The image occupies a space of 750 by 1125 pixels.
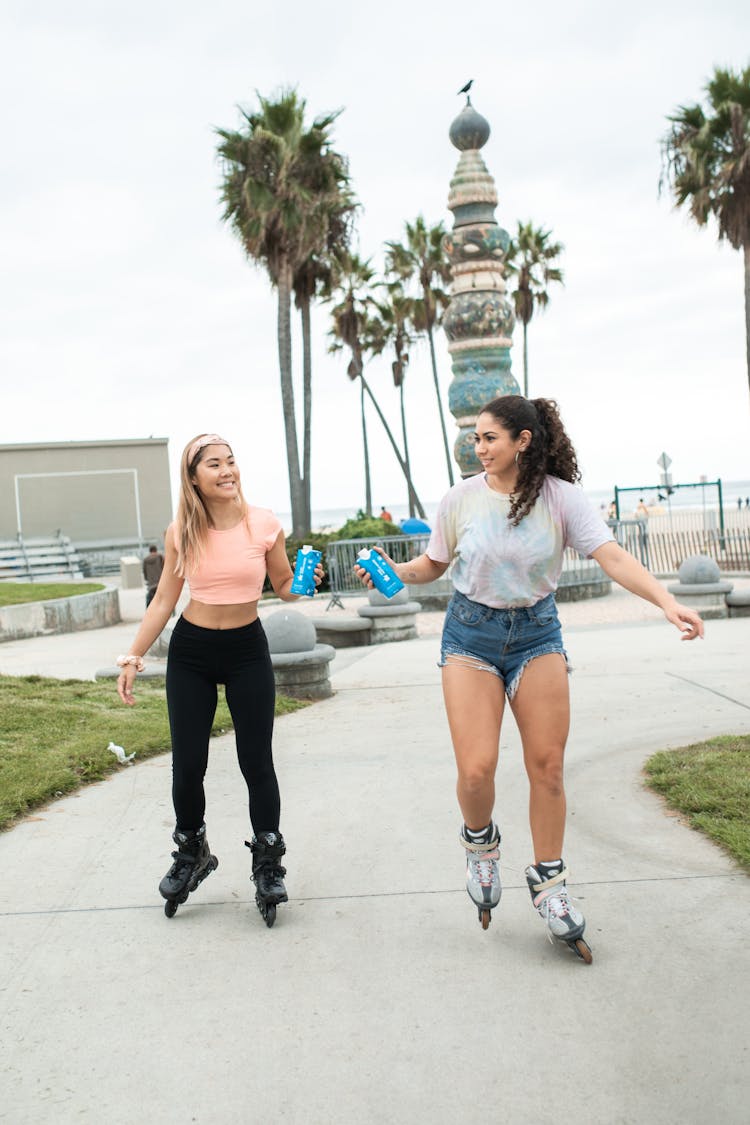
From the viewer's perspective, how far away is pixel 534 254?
4634 cm

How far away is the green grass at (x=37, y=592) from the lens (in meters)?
18.7

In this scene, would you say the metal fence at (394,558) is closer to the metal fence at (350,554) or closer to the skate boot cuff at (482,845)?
the metal fence at (350,554)

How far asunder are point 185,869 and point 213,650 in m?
0.82

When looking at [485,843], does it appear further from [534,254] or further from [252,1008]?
[534,254]

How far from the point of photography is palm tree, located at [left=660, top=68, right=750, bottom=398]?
28.7 meters

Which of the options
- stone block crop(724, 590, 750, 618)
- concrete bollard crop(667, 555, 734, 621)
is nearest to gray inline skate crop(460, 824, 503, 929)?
concrete bollard crop(667, 555, 734, 621)

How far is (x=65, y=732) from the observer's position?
23.8 ft

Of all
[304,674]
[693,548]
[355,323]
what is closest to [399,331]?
[355,323]

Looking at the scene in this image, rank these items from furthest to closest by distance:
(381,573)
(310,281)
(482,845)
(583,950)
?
(310,281), (381,573), (482,845), (583,950)

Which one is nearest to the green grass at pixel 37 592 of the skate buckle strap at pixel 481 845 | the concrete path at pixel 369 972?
the concrete path at pixel 369 972

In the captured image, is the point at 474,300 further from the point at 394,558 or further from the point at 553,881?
the point at 553,881

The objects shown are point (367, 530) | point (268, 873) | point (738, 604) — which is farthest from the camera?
point (367, 530)

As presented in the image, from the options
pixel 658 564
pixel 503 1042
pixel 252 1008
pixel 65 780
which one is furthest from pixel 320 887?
pixel 658 564

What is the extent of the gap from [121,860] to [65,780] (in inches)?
58.3
